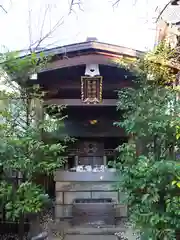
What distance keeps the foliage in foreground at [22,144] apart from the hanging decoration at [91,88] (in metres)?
1.43

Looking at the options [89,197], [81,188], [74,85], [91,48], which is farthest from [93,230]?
[91,48]

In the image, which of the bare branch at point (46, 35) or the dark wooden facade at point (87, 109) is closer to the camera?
the bare branch at point (46, 35)

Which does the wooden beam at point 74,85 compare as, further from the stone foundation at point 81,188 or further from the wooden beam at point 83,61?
the stone foundation at point 81,188

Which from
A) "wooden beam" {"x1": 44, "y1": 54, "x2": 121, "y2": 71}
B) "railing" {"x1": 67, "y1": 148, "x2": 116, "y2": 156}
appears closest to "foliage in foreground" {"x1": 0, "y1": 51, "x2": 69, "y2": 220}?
"wooden beam" {"x1": 44, "y1": 54, "x2": 121, "y2": 71}

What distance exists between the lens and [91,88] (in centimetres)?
615

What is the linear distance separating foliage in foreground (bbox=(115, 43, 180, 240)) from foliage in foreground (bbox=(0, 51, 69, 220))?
1174 millimetres

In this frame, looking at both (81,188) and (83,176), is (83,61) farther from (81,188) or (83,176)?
(81,188)

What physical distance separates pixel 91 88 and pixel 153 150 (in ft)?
7.17

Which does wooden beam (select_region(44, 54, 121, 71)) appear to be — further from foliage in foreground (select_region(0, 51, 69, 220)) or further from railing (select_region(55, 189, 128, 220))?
railing (select_region(55, 189, 128, 220))

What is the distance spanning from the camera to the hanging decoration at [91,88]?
6.09 metres

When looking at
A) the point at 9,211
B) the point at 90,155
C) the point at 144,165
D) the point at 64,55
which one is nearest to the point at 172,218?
the point at 144,165

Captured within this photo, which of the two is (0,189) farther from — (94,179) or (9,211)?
(94,179)

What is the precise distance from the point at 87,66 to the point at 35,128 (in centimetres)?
195

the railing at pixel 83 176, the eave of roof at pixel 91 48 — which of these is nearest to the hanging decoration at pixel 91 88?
the eave of roof at pixel 91 48
